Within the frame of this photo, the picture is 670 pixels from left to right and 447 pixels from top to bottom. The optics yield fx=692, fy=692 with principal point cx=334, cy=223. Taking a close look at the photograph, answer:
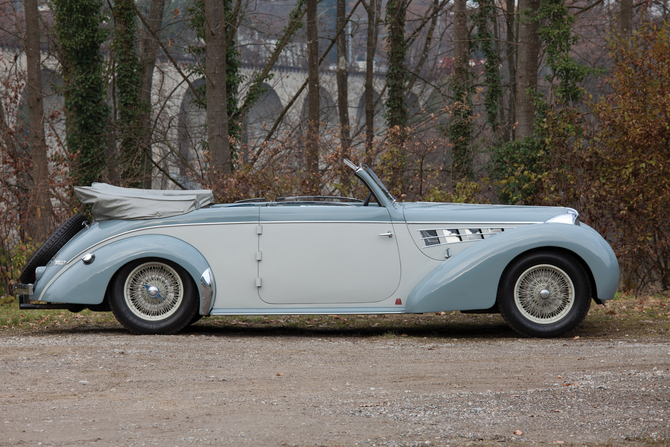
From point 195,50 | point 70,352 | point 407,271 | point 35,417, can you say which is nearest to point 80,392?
point 35,417

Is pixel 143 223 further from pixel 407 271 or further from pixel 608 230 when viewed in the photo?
pixel 608 230

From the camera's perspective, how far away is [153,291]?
6.44 metres

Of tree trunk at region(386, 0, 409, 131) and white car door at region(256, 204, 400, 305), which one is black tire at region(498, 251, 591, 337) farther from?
tree trunk at region(386, 0, 409, 131)

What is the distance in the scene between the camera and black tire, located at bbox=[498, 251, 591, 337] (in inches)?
244

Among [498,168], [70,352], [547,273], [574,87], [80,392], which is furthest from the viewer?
[498,168]

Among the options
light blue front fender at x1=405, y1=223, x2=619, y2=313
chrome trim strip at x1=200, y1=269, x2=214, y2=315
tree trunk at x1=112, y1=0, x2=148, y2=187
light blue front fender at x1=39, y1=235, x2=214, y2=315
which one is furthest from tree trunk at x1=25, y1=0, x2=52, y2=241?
light blue front fender at x1=405, y1=223, x2=619, y2=313

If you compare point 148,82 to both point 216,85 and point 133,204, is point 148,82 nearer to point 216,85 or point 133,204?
point 216,85

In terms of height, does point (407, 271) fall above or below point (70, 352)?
above

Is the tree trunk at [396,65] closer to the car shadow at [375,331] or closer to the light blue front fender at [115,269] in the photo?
the car shadow at [375,331]

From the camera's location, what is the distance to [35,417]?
3.94 meters

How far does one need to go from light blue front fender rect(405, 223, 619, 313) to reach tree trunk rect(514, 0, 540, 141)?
8.15 meters

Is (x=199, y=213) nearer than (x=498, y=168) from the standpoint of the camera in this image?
Yes

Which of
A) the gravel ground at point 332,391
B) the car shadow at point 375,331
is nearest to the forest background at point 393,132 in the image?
the car shadow at point 375,331

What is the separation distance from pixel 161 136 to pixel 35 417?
60.8 feet
